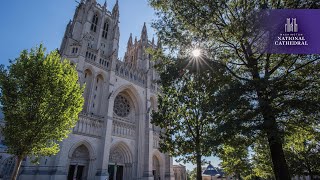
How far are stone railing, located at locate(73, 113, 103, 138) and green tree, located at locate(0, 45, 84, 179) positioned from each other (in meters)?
10.6

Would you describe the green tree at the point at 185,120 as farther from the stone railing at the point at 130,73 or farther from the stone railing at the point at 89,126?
the stone railing at the point at 130,73

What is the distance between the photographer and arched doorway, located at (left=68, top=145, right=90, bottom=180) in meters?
22.0

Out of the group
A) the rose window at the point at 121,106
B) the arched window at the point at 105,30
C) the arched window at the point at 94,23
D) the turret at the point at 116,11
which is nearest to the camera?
the rose window at the point at 121,106

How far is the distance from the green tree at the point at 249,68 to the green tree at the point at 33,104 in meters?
7.13

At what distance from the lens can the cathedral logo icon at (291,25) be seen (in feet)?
23.8

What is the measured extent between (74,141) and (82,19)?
19291 mm

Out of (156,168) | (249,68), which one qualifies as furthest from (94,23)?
(249,68)

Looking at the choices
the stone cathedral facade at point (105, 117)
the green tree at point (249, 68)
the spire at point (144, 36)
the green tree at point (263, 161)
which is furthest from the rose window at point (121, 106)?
the green tree at point (249, 68)

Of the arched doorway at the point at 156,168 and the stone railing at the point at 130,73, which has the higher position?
the stone railing at the point at 130,73

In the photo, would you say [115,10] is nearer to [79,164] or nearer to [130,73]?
[130,73]

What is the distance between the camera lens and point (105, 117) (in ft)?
83.0

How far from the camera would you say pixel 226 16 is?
29.6ft

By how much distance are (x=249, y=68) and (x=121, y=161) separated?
942 inches

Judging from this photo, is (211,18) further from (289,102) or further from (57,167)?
(57,167)
